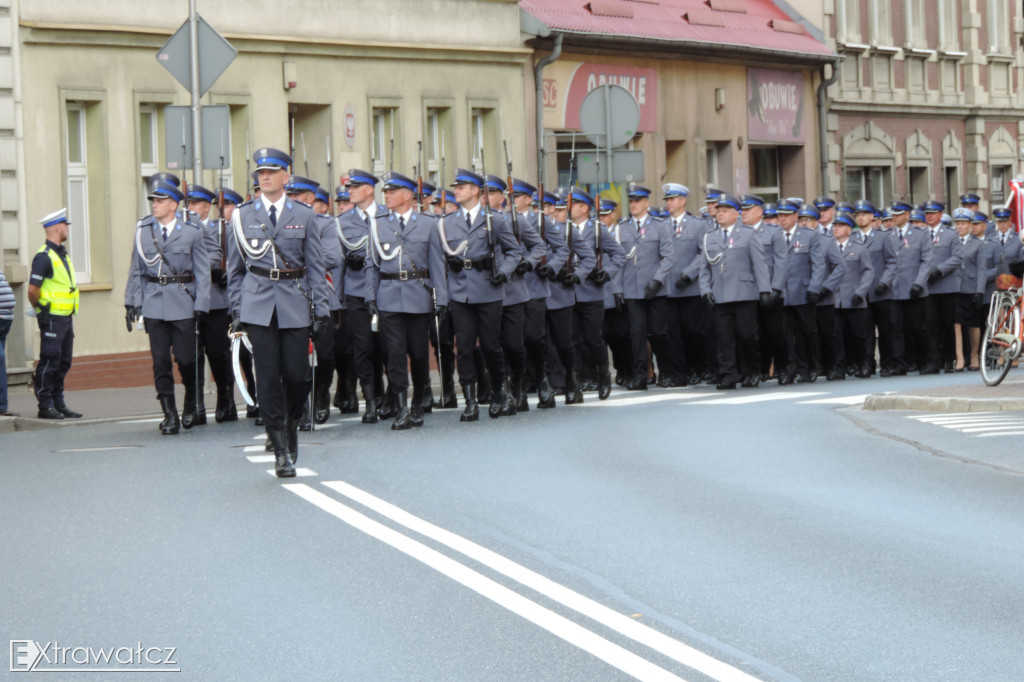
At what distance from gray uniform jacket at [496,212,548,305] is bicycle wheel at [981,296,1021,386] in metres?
4.65

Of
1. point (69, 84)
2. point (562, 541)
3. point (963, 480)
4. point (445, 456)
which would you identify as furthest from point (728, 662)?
point (69, 84)

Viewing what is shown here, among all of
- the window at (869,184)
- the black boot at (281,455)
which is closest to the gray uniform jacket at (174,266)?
the black boot at (281,455)

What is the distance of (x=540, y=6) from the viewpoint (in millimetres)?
30703

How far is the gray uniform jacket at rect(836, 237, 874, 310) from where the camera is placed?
76.0 feet

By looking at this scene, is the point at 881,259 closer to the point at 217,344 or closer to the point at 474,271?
the point at 474,271

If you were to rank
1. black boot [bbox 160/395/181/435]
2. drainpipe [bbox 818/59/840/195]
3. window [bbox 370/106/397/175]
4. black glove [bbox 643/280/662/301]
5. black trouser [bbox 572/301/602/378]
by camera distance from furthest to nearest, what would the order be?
drainpipe [bbox 818/59/840/195] → window [bbox 370/106/397/175] → black glove [bbox 643/280/662/301] → black trouser [bbox 572/301/602/378] → black boot [bbox 160/395/181/435]

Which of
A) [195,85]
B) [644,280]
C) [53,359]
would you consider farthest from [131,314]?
[644,280]

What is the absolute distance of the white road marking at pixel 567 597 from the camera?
6.70 metres

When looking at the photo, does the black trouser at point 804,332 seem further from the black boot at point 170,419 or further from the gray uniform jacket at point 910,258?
the black boot at point 170,419

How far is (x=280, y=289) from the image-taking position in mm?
12422

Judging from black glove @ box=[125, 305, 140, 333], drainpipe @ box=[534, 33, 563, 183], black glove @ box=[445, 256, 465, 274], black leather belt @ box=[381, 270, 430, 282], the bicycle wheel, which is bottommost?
the bicycle wheel

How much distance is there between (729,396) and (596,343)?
1487 millimetres

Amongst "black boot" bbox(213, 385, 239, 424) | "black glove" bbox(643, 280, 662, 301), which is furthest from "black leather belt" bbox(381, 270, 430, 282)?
"black glove" bbox(643, 280, 662, 301)

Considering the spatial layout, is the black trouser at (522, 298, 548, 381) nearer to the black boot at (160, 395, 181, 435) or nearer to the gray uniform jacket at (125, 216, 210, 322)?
the gray uniform jacket at (125, 216, 210, 322)
